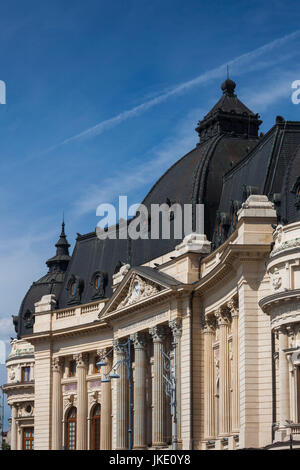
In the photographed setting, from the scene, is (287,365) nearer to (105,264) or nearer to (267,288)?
(267,288)

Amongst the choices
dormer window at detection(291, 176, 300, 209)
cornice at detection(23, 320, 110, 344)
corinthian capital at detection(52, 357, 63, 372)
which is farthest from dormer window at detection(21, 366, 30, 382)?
→ dormer window at detection(291, 176, 300, 209)

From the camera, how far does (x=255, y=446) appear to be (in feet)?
215

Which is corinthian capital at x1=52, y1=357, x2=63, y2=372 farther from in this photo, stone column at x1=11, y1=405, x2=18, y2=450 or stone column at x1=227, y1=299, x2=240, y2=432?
stone column at x1=227, y1=299, x2=240, y2=432

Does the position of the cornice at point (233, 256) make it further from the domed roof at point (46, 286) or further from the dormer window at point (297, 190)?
the domed roof at point (46, 286)

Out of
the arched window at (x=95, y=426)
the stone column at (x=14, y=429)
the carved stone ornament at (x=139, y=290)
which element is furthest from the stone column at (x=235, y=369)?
the stone column at (x=14, y=429)

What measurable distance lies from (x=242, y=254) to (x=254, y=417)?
350 inches

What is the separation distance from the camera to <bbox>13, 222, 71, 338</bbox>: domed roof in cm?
11344

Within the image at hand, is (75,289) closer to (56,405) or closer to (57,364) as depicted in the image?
(57,364)

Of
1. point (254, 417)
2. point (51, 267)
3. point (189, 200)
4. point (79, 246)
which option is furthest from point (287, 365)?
point (51, 267)

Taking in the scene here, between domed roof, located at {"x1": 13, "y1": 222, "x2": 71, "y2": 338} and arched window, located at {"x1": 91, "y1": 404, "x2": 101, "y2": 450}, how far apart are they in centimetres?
1746

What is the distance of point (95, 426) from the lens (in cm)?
9731

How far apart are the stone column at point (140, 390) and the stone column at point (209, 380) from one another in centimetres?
837

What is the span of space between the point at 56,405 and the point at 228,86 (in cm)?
2928
